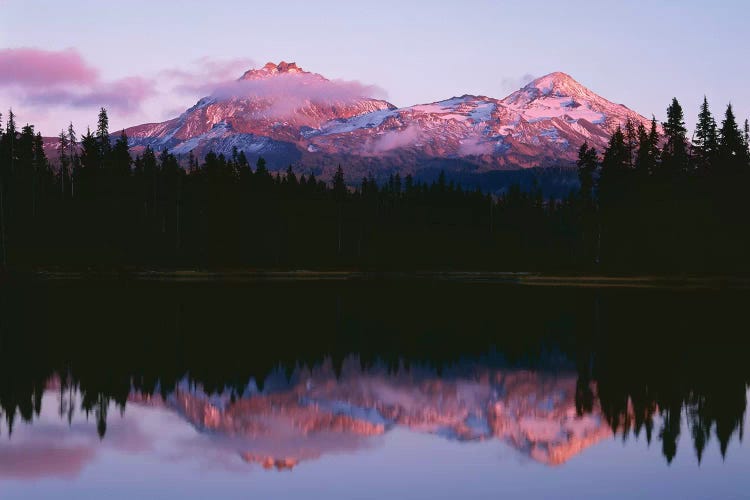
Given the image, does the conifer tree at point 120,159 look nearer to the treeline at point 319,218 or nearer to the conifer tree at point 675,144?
the treeline at point 319,218

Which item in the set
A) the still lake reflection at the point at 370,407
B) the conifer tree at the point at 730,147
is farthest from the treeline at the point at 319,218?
the still lake reflection at the point at 370,407

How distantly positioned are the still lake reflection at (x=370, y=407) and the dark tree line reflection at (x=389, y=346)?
0.15 metres

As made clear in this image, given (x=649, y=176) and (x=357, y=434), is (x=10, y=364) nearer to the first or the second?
(x=357, y=434)

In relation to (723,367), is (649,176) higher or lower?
higher

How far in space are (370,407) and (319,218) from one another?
146 metres

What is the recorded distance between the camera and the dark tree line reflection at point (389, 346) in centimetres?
2784

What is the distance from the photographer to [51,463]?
67.8ft

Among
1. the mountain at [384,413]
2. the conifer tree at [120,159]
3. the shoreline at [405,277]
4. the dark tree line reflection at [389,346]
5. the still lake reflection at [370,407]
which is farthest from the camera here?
the conifer tree at [120,159]

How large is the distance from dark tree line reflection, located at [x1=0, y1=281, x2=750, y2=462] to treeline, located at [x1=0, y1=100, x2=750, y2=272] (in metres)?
45.2

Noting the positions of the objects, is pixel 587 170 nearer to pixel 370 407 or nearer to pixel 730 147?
pixel 730 147

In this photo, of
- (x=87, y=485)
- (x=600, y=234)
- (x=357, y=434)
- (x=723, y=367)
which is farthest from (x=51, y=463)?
(x=600, y=234)

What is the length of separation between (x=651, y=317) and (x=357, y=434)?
3781 centimetres

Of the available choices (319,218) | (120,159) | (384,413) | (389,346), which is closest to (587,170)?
(319,218)

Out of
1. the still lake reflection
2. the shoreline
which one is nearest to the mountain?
the still lake reflection
